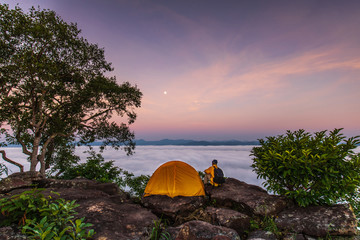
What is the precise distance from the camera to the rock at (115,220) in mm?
5297

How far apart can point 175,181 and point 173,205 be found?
1.37m

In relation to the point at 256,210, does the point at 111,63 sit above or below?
above

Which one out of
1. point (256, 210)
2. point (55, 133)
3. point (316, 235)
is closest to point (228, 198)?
point (256, 210)

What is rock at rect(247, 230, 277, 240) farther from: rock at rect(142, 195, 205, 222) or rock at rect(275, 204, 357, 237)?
rock at rect(142, 195, 205, 222)

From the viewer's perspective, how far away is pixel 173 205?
8.41m

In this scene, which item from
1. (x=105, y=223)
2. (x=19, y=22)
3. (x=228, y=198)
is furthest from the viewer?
(x=19, y=22)

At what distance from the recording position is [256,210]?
24.2ft

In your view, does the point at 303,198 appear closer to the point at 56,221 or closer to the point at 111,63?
the point at 56,221

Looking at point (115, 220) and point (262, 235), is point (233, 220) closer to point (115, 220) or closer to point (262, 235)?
point (262, 235)

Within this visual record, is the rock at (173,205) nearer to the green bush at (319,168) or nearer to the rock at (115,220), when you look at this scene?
the rock at (115,220)

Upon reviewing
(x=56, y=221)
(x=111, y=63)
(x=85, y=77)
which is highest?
(x=111, y=63)

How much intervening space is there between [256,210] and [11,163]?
2160cm

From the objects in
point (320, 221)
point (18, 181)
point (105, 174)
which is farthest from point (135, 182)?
point (320, 221)

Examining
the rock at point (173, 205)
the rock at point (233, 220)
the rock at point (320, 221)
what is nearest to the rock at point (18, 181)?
the rock at point (173, 205)
